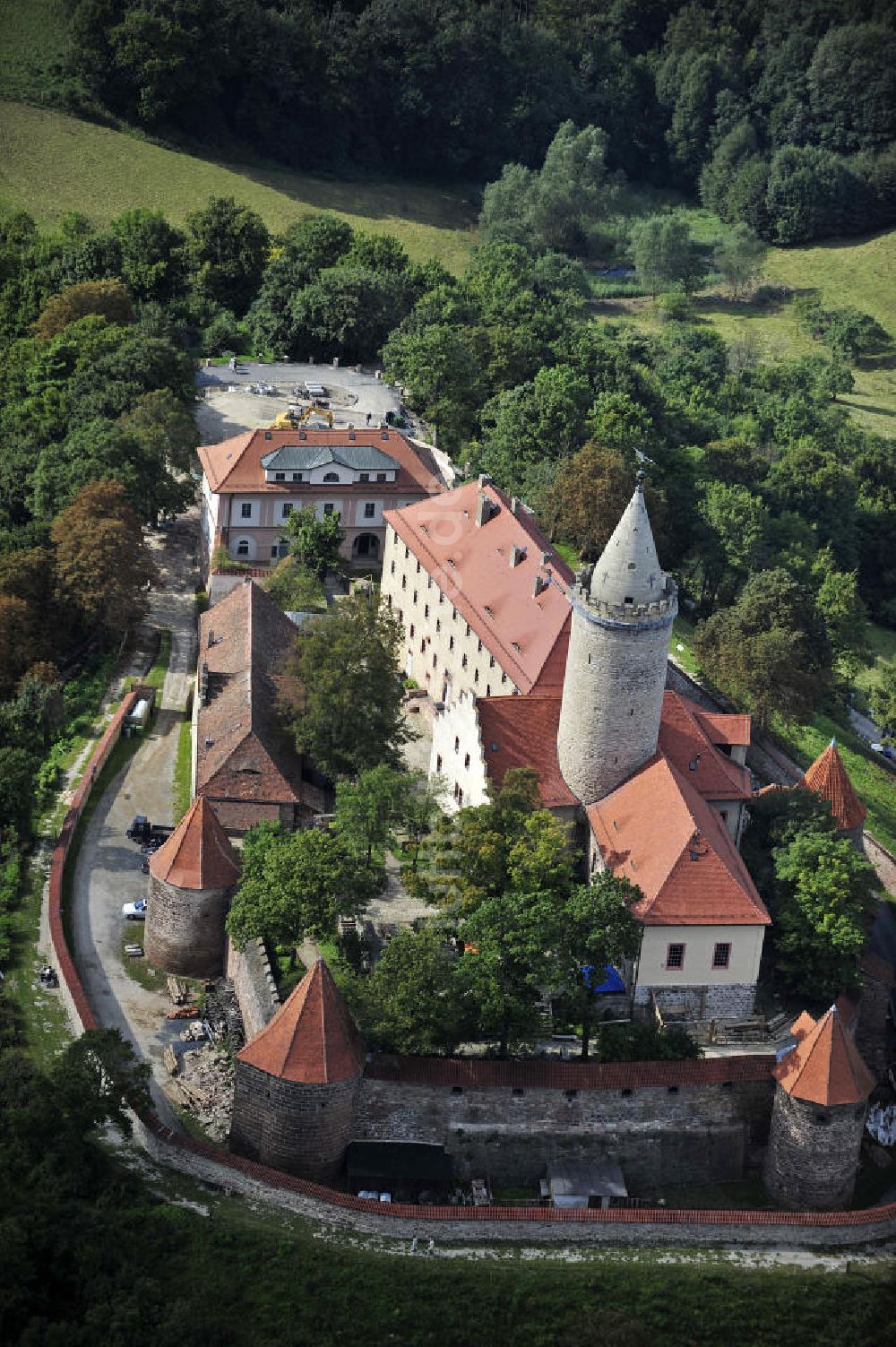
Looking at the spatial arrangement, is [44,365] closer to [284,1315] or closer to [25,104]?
[25,104]

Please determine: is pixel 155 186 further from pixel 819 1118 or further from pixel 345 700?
pixel 819 1118

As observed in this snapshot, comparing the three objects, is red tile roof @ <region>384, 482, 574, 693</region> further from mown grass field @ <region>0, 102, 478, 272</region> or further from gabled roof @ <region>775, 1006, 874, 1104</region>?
mown grass field @ <region>0, 102, 478, 272</region>

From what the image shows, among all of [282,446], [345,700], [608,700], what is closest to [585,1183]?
[608,700]

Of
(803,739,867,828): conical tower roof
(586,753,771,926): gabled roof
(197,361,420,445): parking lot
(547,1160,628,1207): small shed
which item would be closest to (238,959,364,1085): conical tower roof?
(547,1160,628,1207): small shed

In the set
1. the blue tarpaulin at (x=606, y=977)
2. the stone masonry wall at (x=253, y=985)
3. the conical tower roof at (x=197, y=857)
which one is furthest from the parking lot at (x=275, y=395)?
the blue tarpaulin at (x=606, y=977)

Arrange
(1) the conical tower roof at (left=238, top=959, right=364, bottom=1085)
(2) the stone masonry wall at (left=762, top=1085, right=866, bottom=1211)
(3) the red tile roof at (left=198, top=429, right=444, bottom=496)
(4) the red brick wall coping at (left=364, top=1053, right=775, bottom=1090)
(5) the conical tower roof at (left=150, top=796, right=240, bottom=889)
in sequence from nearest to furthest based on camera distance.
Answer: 1. (1) the conical tower roof at (left=238, top=959, right=364, bottom=1085)
2. (4) the red brick wall coping at (left=364, top=1053, right=775, bottom=1090)
3. (2) the stone masonry wall at (left=762, top=1085, right=866, bottom=1211)
4. (5) the conical tower roof at (left=150, top=796, right=240, bottom=889)
5. (3) the red tile roof at (left=198, top=429, right=444, bottom=496)

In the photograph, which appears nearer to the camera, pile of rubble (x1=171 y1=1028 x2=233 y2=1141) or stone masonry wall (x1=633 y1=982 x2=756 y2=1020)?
pile of rubble (x1=171 y1=1028 x2=233 y2=1141)
